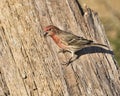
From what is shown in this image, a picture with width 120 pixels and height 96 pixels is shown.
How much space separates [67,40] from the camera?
27.1 feet

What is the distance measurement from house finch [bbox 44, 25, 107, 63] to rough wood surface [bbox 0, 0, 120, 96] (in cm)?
8

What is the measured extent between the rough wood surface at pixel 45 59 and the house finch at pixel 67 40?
0.08m

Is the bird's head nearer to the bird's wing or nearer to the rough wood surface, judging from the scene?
the rough wood surface

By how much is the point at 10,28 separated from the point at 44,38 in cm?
42

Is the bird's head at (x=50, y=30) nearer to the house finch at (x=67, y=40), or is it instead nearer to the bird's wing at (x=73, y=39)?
the house finch at (x=67, y=40)

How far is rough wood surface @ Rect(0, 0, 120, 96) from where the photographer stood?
6703 millimetres

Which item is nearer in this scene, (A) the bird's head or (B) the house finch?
(A) the bird's head

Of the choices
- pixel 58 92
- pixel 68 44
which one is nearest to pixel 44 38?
pixel 58 92

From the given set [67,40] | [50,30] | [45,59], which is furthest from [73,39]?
[45,59]

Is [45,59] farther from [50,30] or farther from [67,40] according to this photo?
[67,40]

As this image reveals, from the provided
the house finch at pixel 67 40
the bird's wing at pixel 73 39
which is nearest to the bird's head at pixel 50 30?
the house finch at pixel 67 40

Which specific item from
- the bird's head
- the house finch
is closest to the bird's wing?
the house finch

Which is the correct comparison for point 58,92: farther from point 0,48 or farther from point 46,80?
point 0,48

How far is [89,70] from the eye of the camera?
695 cm
